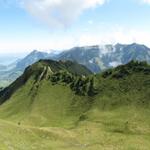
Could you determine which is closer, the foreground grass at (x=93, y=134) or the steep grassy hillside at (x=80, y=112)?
the foreground grass at (x=93, y=134)

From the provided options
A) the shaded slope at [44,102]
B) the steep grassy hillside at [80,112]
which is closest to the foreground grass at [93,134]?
the steep grassy hillside at [80,112]

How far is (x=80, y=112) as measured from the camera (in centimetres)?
13588

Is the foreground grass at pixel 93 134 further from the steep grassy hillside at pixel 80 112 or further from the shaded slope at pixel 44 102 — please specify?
the shaded slope at pixel 44 102

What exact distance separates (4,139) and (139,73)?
317ft

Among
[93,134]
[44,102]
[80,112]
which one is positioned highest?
[93,134]

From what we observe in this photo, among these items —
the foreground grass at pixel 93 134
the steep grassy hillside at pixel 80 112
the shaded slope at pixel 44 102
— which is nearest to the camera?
the foreground grass at pixel 93 134

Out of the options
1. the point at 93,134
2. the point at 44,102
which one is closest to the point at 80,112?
the point at 44,102

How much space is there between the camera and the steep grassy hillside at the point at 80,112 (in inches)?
2832

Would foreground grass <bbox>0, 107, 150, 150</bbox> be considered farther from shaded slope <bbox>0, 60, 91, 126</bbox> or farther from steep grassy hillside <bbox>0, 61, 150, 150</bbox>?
shaded slope <bbox>0, 60, 91, 126</bbox>

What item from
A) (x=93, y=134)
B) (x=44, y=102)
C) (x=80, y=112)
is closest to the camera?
(x=93, y=134)

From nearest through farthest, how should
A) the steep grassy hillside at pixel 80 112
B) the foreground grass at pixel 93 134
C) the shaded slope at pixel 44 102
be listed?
the foreground grass at pixel 93 134
the steep grassy hillside at pixel 80 112
the shaded slope at pixel 44 102

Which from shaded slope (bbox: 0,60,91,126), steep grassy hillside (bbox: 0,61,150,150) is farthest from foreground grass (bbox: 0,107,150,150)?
shaded slope (bbox: 0,60,91,126)

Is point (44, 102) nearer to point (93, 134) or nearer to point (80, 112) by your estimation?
point (80, 112)

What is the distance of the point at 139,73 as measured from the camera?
5723 inches
